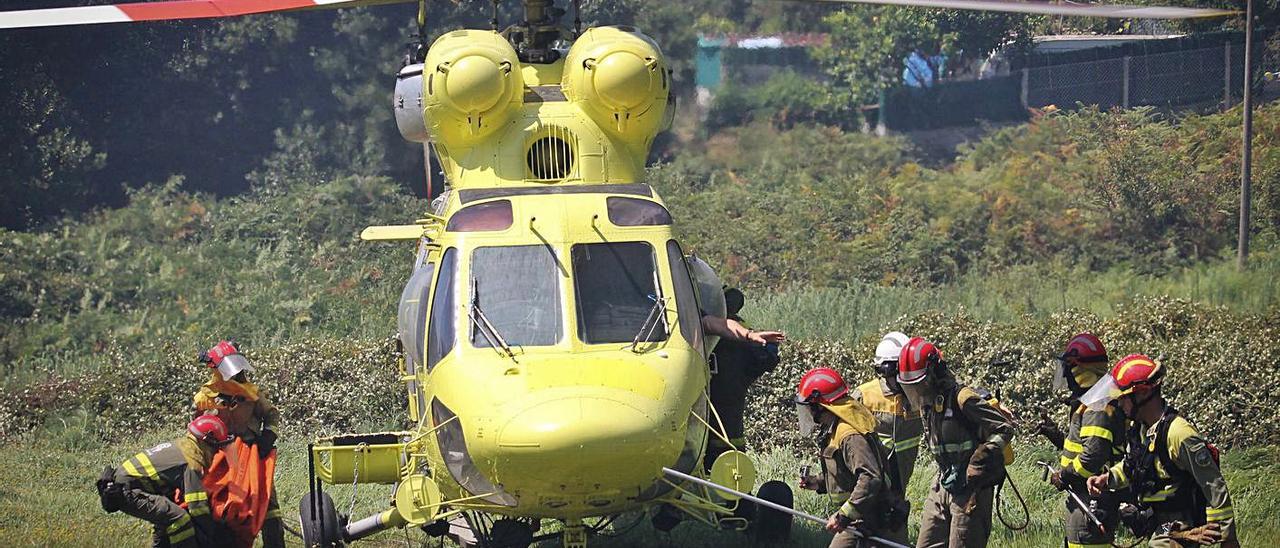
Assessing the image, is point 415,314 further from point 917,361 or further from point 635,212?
point 917,361

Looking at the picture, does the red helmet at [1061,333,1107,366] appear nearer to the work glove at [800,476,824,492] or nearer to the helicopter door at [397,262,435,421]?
the work glove at [800,476,824,492]

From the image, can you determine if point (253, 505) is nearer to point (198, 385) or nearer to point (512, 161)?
point (512, 161)

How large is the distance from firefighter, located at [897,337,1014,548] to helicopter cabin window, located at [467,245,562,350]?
2043mm

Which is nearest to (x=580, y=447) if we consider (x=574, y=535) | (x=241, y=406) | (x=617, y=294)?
(x=574, y=535)

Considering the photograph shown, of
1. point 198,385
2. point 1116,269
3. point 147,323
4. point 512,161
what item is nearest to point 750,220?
point 1116,269

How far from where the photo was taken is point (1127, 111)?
23719 mm

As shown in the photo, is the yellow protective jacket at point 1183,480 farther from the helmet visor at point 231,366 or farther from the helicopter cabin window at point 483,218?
the helmet visor at point 231,366

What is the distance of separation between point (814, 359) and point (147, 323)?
1077cm

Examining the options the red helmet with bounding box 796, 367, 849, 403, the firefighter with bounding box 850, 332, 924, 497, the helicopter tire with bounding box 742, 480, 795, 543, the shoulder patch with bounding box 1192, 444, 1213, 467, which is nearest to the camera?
the shoulder patch with bounding box 1192, 444, 1213, 467

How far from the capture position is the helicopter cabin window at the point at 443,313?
372 inches

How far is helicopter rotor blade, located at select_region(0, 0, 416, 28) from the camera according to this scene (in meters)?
10.4

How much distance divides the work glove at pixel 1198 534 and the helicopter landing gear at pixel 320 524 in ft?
17.2

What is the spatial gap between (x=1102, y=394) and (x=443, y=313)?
150 inches

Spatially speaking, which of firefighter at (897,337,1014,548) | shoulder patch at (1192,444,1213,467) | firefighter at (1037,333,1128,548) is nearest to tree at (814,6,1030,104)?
firefighter at (1037,333,1128,548)
